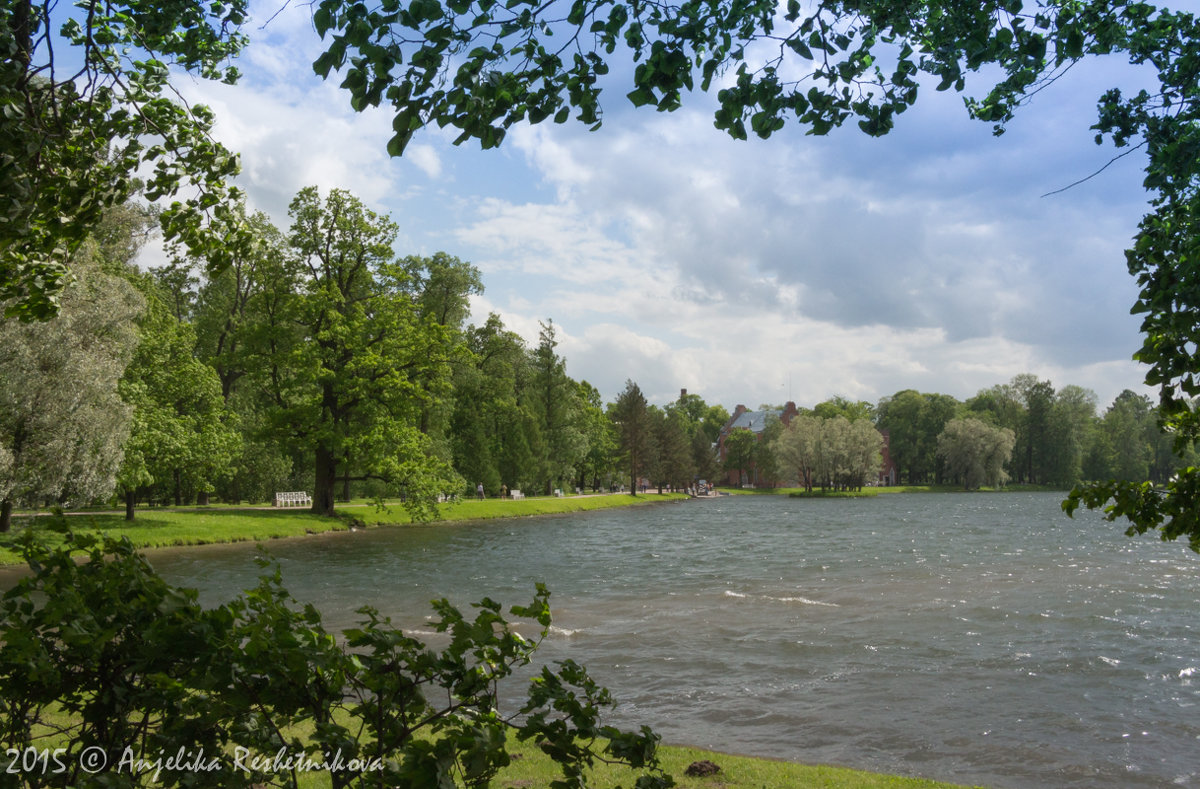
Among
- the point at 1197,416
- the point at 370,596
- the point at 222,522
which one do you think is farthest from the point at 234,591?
the point at 1197,416

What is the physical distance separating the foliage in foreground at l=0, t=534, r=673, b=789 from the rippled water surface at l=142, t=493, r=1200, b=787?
623 cm

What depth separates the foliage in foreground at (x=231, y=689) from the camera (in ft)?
9.50

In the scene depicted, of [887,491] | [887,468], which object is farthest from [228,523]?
[887,468]

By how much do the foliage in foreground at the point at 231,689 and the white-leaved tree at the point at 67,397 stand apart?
21.0 metres

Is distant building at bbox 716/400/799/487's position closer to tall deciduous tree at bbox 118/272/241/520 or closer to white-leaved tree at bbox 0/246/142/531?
tall deciduous tree at bbox 118/272/241/520

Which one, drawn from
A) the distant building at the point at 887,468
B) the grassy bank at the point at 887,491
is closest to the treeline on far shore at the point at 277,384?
the grassy bank at the point at 887,491

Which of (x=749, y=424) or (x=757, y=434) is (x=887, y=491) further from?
(x=749, y=424)

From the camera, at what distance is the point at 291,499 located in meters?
41.2

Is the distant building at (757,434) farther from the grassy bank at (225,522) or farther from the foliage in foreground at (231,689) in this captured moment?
the foliage in foreground at (231,689)

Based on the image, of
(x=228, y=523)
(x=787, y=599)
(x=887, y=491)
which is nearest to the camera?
(x=787, y=599)

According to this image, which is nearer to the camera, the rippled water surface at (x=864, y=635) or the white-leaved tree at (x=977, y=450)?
the rippled water surface at (x=864, y=635)

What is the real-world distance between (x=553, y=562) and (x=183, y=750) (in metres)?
23.3

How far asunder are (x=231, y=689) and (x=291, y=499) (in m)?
41.1

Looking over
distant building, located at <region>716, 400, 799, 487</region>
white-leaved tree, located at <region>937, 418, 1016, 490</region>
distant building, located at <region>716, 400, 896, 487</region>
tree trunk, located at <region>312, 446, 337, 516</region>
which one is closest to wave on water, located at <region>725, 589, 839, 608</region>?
tree trunk, located at <region>312, 446, 337, 516</region>
